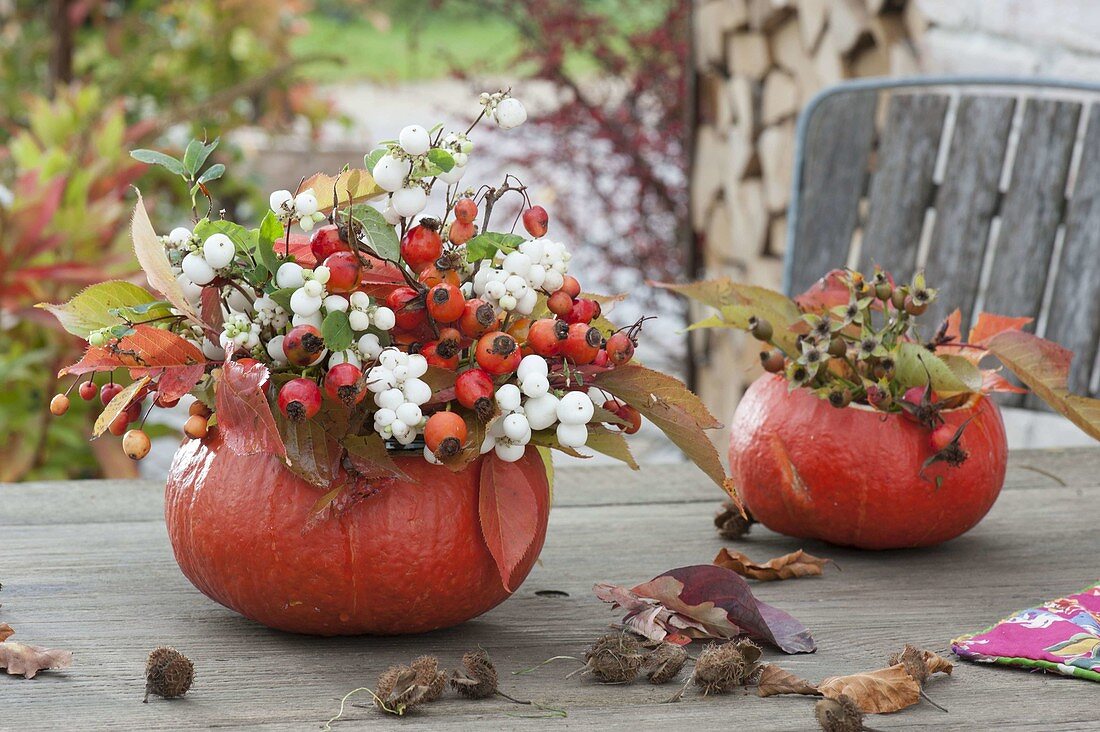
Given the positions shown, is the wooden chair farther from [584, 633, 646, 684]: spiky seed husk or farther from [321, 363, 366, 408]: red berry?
[321, 363, 366, 408]: red berry

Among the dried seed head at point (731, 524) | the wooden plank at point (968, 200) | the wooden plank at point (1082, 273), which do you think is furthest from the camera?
the wooden plank at point (968, 200)

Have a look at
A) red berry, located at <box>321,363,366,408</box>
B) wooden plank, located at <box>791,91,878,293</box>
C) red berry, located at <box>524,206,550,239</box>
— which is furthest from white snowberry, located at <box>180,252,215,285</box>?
wooden plank, located at <box>791,91,878,293</box>

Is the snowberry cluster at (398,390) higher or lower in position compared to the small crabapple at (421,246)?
lower

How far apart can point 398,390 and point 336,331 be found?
5cm

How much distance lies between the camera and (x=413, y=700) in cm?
80

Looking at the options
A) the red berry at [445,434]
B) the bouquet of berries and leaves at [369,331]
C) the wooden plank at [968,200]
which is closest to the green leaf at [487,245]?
the bouquet of berries and leaves at [369,331]

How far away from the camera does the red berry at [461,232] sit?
33.4 inches

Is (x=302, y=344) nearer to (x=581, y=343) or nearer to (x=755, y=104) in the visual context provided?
(x=581, y=343)

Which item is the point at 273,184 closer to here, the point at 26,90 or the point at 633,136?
→ the point at 26,90

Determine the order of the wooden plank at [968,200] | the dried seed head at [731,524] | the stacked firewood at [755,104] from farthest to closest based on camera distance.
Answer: the stacked firewood at [755,104]
the wooden plank at [968,200]
the dried seed head at [731,524]

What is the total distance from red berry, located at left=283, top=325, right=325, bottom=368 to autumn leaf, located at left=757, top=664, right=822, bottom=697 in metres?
0.36

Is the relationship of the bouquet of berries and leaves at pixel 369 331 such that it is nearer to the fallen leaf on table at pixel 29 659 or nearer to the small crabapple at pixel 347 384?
the small crabapple at pixel 347 384

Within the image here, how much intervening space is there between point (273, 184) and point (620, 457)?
369 cm

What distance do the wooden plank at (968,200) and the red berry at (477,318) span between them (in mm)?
1377
